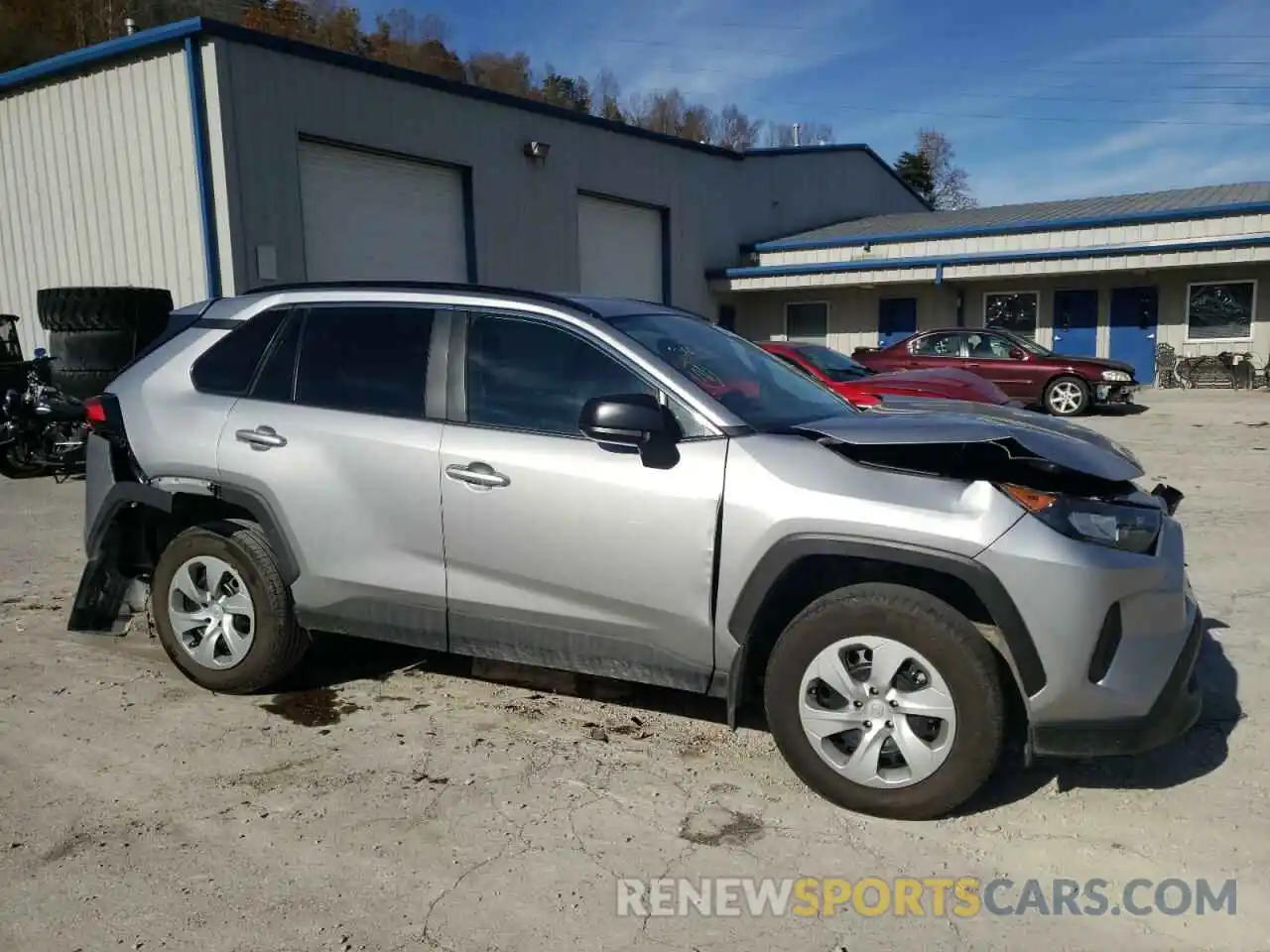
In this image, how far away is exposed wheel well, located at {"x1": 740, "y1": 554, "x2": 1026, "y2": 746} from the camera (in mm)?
3342

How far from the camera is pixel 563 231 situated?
67.4ft

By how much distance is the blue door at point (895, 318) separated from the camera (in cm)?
2564

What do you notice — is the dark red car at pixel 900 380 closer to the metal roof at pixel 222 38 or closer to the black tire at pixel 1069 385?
the black tire at pixel 1069 385

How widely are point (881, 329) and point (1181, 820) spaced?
23831mm

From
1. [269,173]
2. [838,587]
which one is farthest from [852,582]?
[269,173]

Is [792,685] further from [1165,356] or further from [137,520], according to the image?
[1165,356]

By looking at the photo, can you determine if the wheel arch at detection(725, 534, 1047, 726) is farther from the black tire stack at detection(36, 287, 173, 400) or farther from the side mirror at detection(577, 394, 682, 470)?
the black tire stack at detection(36, 287, 173, 400)

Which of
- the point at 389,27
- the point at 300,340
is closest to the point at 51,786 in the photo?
the point at 300,340

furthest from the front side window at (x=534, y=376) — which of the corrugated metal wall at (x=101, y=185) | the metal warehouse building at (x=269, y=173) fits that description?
the corrugated metal wall at (x=101, y=185)

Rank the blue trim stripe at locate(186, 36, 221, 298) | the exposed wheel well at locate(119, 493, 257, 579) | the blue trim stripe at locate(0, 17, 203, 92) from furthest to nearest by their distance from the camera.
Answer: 1. the blue trim stripe at locate(186, 36, 221, 298)
2. the blue trim stripe at locate(0, 17, 203, 92)
3. the exposed wheel well at locate(119, 493, 257, 579)

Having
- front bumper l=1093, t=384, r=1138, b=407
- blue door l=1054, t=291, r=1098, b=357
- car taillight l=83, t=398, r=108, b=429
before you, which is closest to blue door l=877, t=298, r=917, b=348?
blue door l=1054, t=291, r=1098, b=357

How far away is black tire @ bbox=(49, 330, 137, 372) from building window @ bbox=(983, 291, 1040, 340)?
1982 centimetres

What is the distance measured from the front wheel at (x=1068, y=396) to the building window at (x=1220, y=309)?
25.5 feet

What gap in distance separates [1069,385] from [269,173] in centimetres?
1312
